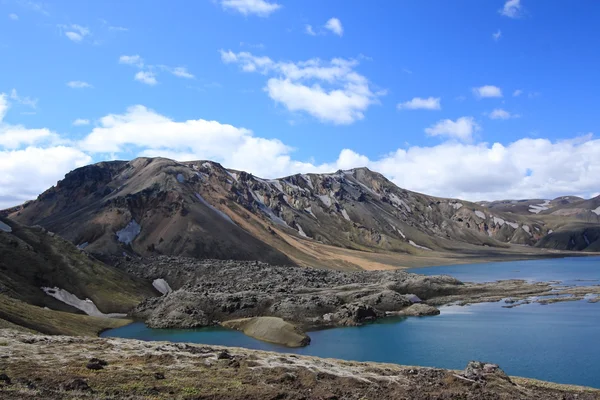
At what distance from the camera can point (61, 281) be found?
355 ft

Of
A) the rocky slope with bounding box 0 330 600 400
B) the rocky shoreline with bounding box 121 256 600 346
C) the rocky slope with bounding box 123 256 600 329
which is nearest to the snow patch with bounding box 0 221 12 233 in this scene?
the rocky shoreline with bounding box 121 256 600 346

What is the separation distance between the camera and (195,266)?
15462cm

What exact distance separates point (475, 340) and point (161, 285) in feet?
319

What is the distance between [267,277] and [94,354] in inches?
4009

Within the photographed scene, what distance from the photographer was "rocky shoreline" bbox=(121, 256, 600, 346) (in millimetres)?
101500

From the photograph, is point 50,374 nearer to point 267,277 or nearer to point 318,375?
point 318,375

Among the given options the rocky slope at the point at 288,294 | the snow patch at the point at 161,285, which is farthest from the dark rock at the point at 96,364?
the snow patch at the point at 161,285

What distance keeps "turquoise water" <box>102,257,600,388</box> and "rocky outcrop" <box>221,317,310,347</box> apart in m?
2.05

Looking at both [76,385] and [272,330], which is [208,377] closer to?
[76,385]

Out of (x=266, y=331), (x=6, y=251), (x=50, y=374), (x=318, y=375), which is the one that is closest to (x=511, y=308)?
(x=266, y=331)

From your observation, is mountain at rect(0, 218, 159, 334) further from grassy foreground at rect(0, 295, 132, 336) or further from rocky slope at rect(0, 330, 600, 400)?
rocky slope at rect(0, 330, 600, 400)

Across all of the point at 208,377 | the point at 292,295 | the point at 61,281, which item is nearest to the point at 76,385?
the point at 208,377

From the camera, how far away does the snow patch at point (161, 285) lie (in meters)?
140

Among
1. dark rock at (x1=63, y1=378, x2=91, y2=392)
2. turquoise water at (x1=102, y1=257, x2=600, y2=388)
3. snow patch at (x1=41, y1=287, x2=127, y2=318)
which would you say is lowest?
turquoise water at (x1=102, y1=257, x2=600, y2=388)
